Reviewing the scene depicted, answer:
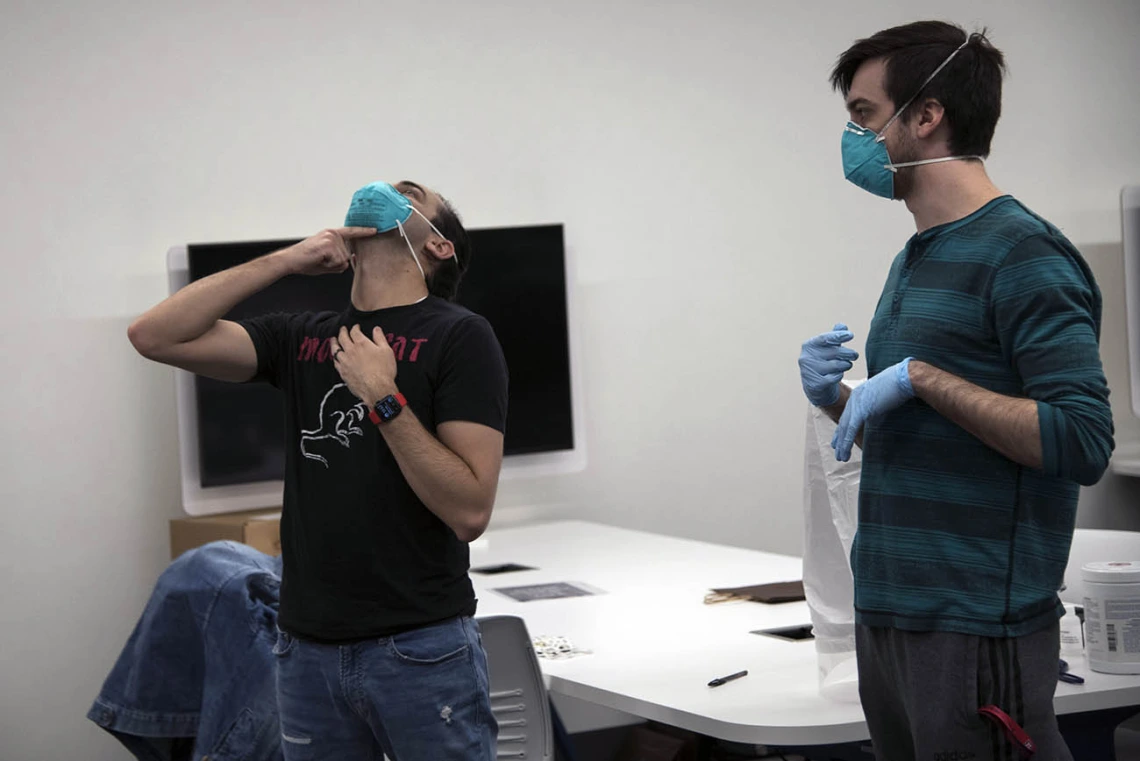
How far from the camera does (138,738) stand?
257cm

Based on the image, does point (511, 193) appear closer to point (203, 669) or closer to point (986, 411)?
point (203, 669)

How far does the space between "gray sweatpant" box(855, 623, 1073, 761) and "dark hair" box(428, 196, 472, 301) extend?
2.97ft

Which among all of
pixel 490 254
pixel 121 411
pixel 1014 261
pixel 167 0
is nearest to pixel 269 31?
pixel 167 0

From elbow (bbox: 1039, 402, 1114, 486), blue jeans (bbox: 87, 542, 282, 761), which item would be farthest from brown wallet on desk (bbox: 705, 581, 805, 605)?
elbow (bbox: 1039, 402, 1114, 486)

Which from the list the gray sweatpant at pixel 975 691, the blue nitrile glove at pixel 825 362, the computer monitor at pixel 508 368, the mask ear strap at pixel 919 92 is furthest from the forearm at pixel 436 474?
the computer monitor at pixel 508 368

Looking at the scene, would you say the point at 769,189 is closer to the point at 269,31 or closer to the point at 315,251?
the point at 269,31

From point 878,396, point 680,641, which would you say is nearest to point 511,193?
point 680,641

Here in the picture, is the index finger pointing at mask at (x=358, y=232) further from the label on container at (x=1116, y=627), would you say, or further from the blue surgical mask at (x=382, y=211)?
the label on container at (x=1116, y=627)

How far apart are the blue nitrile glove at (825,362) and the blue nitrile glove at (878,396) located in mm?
150

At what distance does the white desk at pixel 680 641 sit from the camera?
2.00 meters

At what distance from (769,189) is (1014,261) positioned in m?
3.36

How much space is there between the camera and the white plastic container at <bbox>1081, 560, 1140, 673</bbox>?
2.06 m

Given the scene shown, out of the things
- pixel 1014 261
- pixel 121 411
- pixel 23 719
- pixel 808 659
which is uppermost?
pixel 1014 261

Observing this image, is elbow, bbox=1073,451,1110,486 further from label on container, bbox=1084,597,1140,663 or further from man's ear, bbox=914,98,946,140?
label on container, bbox=1084,597,1140,663
